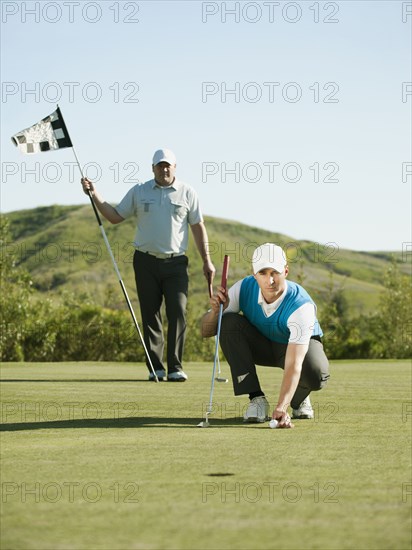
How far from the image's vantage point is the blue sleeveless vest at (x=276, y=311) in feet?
19.8

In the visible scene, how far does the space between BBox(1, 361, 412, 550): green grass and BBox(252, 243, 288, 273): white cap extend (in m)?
0.98

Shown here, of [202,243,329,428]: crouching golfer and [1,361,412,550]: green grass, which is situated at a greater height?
[202,243,329,428]: crouching golfer

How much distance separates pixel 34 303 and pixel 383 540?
16954mm

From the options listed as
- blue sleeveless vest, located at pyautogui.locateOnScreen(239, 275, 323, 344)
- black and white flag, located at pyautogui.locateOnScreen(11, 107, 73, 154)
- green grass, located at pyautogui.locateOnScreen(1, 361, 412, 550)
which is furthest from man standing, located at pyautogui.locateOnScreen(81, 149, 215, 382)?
blue sleeveless vest, located at pyautogui.locateOnScreen(239, 275, 323, 344)

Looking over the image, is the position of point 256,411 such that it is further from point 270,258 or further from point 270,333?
point 270,258

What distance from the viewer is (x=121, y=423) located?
602 centimetres

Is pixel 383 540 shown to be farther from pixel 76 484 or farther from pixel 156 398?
pixel 156 398

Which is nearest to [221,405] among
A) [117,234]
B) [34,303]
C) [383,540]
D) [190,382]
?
[190,382]

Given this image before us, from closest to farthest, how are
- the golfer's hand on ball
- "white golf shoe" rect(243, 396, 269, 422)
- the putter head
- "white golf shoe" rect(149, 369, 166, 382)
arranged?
the golfer's hand on ball, the putter head, "white golf shoe" rect(243, 396, 269, 422), "white golf shoe" rect(149, 369, 166, 382)

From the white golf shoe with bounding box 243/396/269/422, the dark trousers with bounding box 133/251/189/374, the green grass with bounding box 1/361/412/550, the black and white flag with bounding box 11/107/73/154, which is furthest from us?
the black and white flag with bounding box 11/107/73/154

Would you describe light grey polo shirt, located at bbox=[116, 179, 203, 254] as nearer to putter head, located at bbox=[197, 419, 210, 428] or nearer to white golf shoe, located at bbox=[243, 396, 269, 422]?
white golf shoe, located at bbox=[243, 396, 269, 422]

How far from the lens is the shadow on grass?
5773 millimetres

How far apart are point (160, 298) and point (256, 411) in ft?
13.8

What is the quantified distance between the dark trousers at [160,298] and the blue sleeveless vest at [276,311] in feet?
12.1
